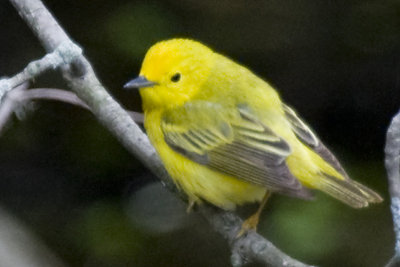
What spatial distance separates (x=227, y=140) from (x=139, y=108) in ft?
4.11

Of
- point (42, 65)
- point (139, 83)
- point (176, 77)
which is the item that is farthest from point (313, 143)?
point (42, 65)

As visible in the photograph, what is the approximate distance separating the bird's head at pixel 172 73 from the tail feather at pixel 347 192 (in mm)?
530

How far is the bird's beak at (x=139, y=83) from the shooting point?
8.76 ft

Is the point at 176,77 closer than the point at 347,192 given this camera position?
No

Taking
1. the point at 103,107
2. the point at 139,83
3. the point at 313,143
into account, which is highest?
the point at 139,83

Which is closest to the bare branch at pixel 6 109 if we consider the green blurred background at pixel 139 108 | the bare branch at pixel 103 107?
the bare branch at pixel 103 107

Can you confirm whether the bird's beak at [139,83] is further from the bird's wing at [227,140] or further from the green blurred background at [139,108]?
the green blurred background at [139,108]

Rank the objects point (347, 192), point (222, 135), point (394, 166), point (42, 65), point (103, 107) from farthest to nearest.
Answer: point (103, 107)
point (222, 135)
point (347, 192)
point (42, 65)
point (394, 166)

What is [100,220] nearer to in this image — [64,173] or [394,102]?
[64,173]

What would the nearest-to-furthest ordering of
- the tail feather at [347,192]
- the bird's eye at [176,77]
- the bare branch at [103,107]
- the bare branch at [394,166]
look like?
the bare branch at [394,166] → the tail feather at [347,192] → the bird's eye at [176,77] → the bare branch at [103,107]

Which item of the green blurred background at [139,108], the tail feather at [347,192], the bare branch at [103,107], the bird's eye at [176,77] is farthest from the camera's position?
the green blurred background at [139,108]

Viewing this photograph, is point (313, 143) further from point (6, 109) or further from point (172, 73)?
point (6, 109)

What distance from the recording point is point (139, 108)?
160 inches

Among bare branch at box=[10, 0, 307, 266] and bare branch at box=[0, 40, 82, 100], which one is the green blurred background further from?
bare branch at box=[0, 40, 82, 100]
